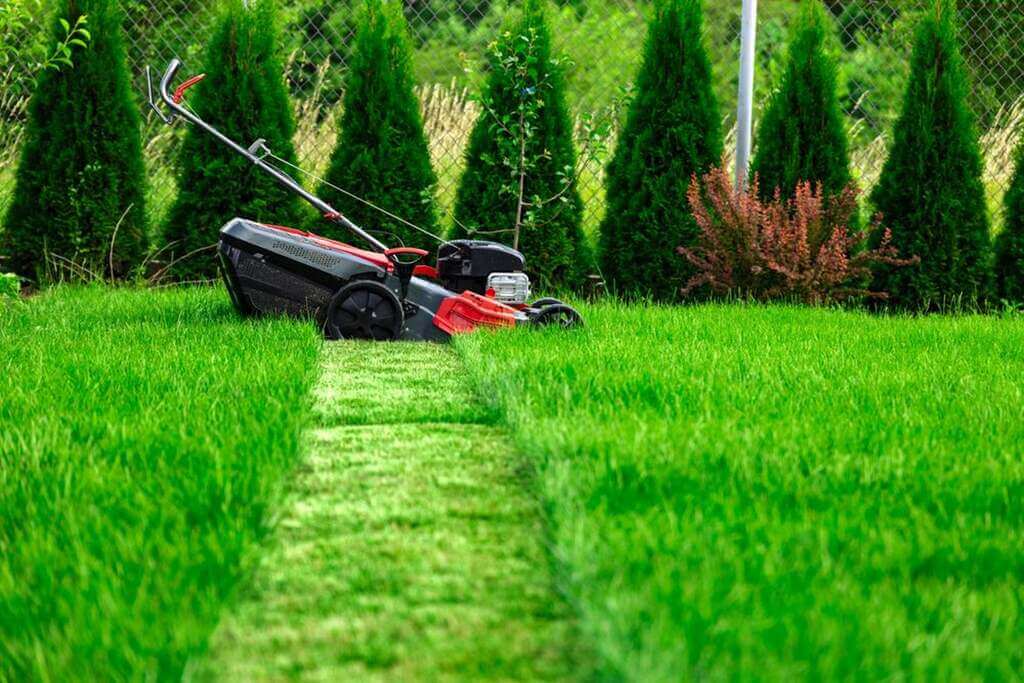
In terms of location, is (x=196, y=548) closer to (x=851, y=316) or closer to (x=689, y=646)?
(x=689, y=646)

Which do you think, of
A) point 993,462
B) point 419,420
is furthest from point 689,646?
point 419,420

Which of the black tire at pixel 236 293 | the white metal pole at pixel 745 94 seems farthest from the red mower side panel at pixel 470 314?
the white metal pole at pixel 745 94

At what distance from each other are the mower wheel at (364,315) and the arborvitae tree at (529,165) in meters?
2.47

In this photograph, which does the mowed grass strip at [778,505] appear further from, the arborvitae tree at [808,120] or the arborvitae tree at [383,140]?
the arborvitae tree at [808,120]

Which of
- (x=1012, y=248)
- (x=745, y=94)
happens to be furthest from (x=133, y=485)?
(x=1012, y=248)

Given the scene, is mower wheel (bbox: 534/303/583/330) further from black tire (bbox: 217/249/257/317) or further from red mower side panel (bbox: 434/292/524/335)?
black tire (bbox: 217/249/257/317)

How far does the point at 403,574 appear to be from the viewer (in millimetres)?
2078

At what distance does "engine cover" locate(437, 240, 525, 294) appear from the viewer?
549 centimetres

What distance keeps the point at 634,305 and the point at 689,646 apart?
559 cm

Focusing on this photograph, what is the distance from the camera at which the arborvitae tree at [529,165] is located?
299 inches

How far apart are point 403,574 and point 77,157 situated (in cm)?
637

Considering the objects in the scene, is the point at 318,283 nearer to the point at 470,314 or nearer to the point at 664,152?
the point at 470,314

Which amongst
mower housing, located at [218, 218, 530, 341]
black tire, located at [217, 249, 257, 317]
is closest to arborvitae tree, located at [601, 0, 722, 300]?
mower housing, located at [218, 218, 530, 341]

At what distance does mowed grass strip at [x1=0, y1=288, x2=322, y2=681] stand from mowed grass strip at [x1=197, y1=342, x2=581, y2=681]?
0.27ft
